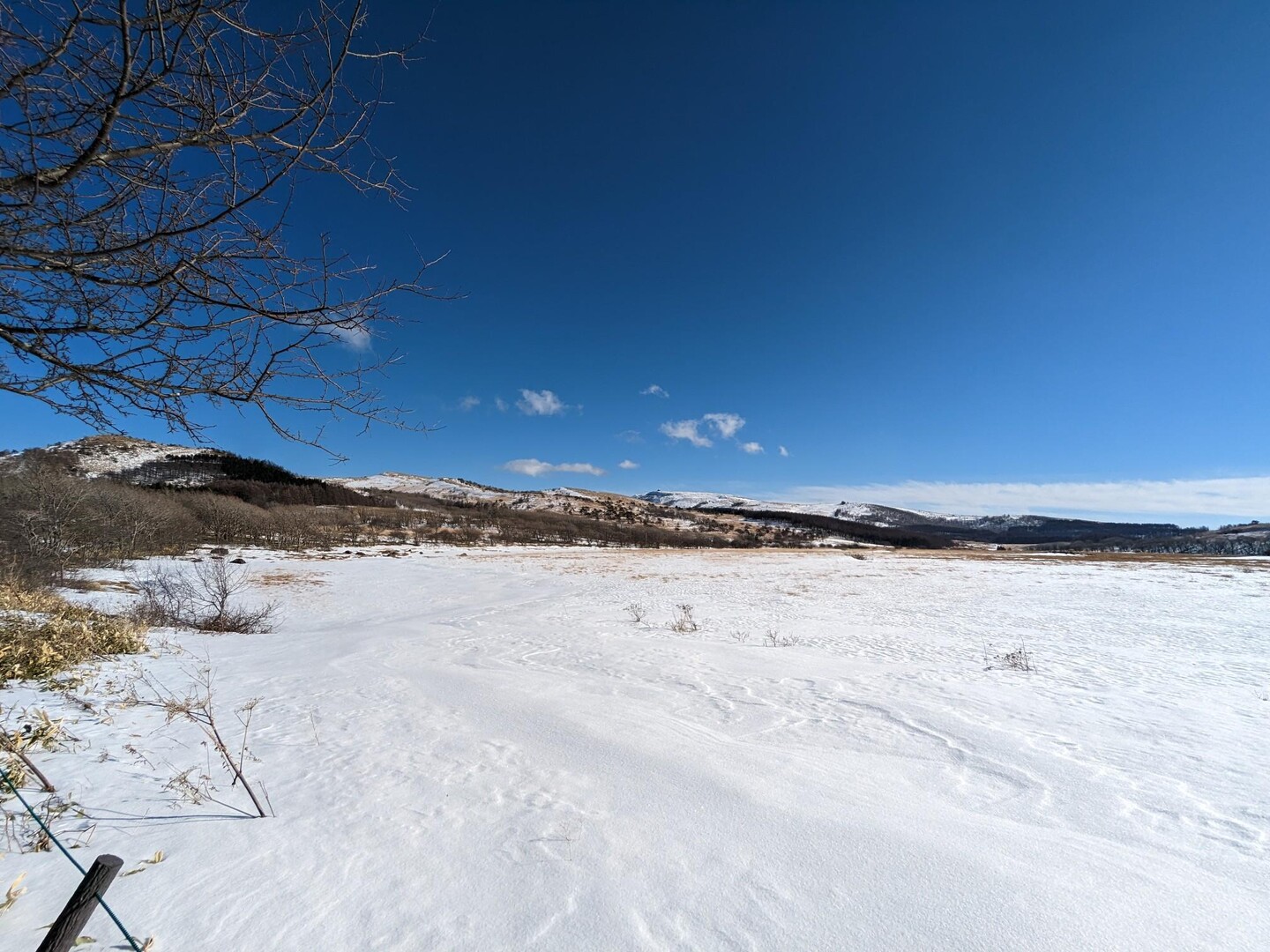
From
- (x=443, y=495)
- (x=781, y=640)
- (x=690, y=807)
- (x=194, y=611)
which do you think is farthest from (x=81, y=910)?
(x=443, y=495)

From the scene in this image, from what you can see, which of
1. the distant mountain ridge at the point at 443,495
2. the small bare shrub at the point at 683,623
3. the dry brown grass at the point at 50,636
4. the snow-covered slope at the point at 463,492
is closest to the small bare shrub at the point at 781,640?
the small bare shrub at the point at 683,623

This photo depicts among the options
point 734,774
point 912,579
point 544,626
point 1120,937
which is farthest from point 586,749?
point 912,579

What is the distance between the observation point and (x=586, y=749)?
4.53 metres

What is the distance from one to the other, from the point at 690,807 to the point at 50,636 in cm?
879

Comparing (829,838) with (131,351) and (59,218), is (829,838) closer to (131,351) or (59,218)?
(131,351)

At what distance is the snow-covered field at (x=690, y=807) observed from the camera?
233 centimetres

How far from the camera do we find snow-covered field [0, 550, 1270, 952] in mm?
2334

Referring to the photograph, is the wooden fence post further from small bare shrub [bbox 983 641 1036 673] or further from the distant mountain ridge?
the distant mountain ridge

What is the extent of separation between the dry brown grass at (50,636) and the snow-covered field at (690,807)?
61 centimetres

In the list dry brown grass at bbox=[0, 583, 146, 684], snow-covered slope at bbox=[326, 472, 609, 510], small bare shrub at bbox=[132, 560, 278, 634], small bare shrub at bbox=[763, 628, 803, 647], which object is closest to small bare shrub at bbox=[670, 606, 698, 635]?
small bare shrub at bbox=[763, 628, 803, 647]

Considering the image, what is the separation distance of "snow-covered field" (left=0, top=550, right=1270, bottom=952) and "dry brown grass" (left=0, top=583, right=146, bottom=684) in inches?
24.1

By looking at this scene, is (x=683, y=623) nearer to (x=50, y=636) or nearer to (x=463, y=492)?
(x=50, y=636)

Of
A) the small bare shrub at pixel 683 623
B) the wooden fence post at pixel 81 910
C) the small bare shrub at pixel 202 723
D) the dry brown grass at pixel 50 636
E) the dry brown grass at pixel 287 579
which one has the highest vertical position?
the wooden fence post at pixel 81 910

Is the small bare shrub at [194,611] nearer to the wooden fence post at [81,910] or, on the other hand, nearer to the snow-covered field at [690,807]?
the snow-covered field at [690,807]
